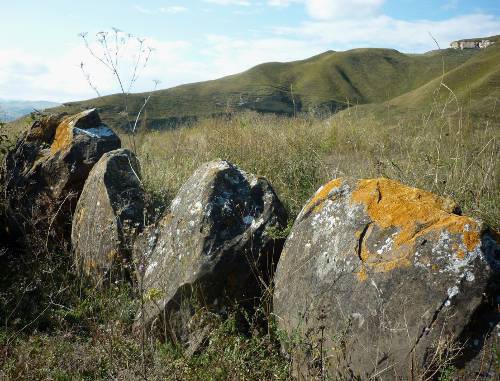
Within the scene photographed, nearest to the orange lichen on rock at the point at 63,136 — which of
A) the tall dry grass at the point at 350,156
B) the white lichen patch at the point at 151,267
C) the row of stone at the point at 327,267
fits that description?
the tall dry grass at the point at 350,156

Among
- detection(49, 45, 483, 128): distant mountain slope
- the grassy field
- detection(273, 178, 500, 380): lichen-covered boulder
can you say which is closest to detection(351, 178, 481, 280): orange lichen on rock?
detection(273, 178, 500, 380): lichen-covered boulder

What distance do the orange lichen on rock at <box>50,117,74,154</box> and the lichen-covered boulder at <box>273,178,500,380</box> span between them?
3850 mm

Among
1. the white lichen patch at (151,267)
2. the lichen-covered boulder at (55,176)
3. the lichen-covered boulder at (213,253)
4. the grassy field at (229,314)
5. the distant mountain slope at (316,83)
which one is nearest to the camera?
the grassy field at (229,314)

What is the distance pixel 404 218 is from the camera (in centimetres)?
330

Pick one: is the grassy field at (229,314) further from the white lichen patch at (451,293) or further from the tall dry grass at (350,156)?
the white lichen patch at (451,293)

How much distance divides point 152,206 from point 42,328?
1657mm

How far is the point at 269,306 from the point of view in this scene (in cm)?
393

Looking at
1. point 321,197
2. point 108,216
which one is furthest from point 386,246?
point 108,216

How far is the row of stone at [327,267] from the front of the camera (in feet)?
9.35

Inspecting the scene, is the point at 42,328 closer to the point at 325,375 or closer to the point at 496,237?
the point at 325,375

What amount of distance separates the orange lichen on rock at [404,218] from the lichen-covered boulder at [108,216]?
8.01 feet

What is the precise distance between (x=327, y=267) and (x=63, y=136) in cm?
447

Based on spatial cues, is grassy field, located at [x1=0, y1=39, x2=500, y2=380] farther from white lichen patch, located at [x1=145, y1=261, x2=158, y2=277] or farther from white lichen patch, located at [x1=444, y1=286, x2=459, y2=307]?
white lichen patch, located at [x1=444, y1=286, x2=459, y2=307]

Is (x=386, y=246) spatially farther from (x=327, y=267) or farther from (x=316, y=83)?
(x=316, y=83)
